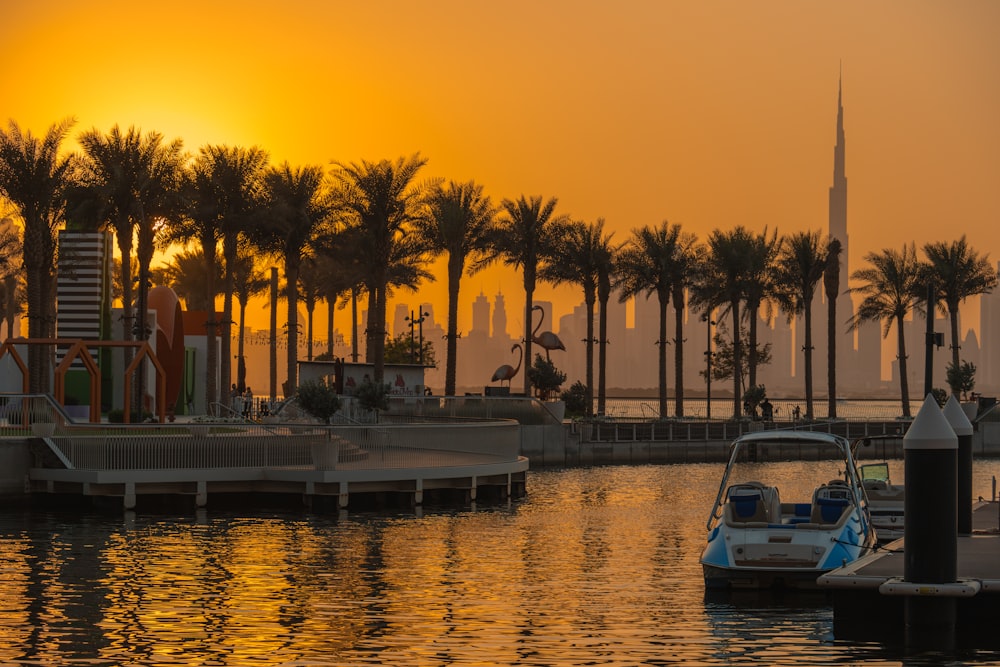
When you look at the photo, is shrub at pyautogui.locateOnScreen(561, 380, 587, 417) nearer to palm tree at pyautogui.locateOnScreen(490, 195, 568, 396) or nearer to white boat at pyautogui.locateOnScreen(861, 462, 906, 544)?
palm tree at pyautogui.locateOnScreen(490, 195, 568, 396)

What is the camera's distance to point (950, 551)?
2372cm

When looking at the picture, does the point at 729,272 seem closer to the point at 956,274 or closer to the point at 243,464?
the point at 956,274

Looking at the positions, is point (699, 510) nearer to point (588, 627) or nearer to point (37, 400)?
point (37, 400)

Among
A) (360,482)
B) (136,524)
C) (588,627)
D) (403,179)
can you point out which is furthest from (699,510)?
(403,179)

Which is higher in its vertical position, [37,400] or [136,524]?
[37,400]

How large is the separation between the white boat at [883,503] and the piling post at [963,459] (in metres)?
2.46

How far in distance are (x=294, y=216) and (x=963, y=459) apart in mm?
43279

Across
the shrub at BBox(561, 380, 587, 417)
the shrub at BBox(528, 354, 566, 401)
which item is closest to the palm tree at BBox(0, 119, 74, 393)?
the shrub at BBox(528, 354, 566, 401)

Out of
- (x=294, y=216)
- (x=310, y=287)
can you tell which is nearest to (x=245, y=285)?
(x=310, y=287)

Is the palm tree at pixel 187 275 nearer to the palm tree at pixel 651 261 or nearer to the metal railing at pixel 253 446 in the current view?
the palm tree at pixel 651 261

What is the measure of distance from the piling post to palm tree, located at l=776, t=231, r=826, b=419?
210 ft

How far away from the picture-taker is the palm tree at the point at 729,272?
316 ft

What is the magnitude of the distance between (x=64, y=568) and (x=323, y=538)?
7.63 m

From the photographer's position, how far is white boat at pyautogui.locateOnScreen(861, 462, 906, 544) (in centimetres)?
3600
